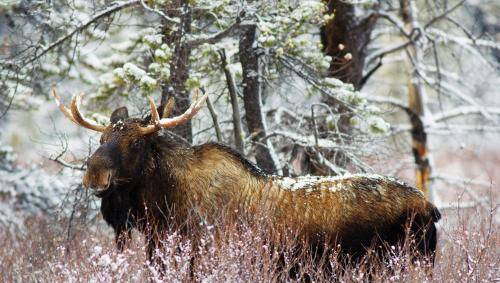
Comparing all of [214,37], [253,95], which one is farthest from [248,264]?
[253,95]

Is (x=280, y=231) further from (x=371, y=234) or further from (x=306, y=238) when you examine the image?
(x=371, y=234)

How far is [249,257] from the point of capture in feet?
20.3

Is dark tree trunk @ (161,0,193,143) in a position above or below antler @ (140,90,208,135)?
above

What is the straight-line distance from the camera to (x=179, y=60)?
31.4 feet

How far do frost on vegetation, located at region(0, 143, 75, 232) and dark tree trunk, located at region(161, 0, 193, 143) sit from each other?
3.90 metres

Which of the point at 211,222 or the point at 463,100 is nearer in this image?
the point at 211,222

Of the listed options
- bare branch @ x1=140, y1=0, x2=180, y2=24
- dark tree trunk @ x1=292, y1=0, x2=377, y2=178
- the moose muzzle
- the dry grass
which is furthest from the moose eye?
dark tree trunk @ x1=292, y1=0, x2=377, y2=178

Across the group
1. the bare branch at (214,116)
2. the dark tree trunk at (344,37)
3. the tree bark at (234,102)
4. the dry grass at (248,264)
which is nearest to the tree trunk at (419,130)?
the dark tree trunk at (344,37)

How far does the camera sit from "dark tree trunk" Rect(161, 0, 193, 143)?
9.30 metres

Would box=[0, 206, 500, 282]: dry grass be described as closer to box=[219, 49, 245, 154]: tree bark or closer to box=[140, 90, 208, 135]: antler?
box=[140, 90, 208, 135]: antler

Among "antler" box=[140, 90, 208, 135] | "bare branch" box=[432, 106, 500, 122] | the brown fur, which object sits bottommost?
the brown fur

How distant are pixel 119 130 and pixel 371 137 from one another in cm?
447

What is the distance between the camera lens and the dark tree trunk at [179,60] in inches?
366

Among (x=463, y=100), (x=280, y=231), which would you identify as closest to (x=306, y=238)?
(x=280, y=231)
